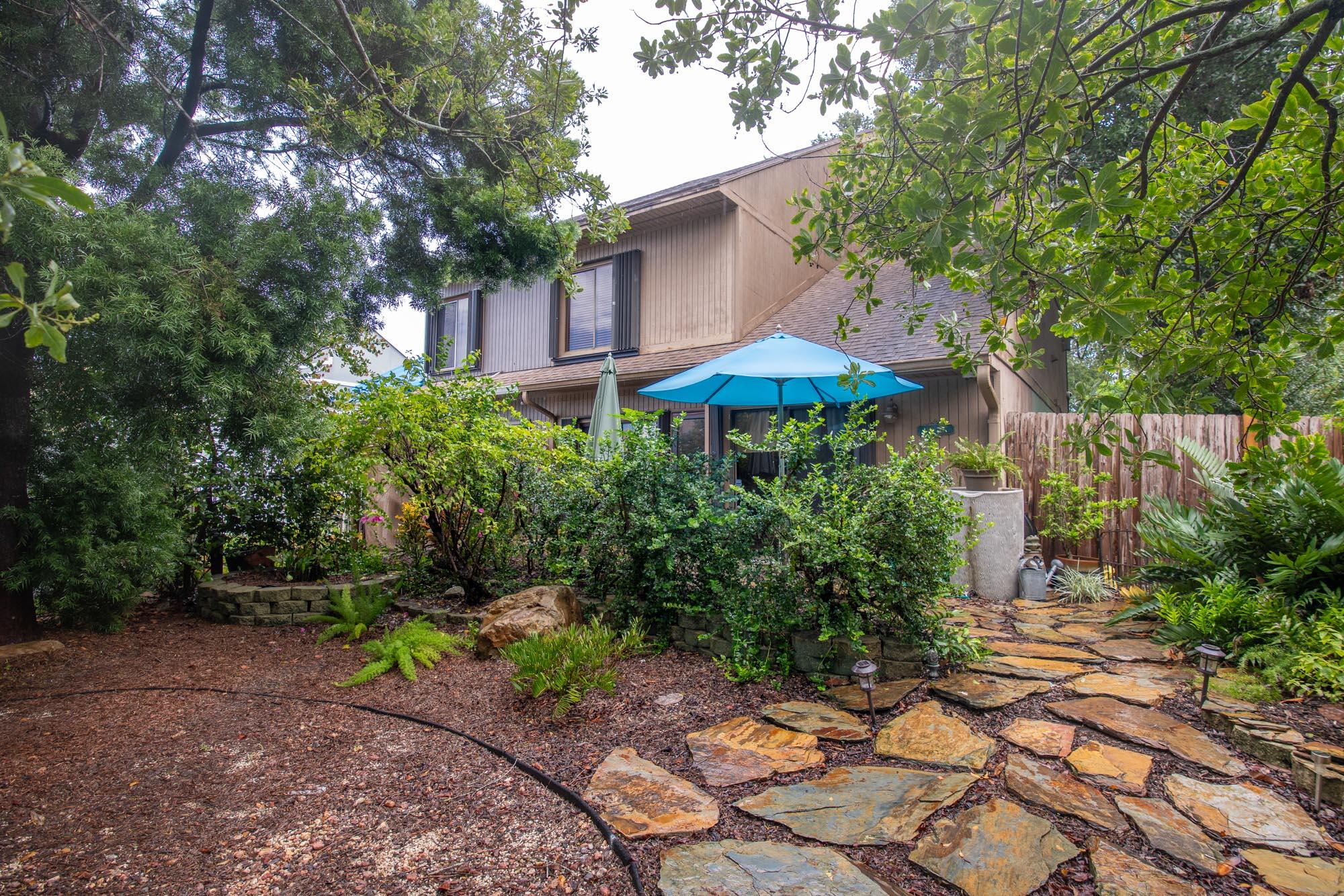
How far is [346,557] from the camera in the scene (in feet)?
18.8

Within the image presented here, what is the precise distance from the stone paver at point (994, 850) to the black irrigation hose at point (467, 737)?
37.3 inches

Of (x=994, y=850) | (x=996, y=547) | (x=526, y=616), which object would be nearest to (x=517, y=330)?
(x=526, y=616)

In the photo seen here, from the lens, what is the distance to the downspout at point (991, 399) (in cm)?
687

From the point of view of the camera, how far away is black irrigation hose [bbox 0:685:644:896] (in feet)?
7.07

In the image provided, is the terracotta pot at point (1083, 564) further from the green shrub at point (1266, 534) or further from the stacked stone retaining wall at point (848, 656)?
the stacked stone retaining wall at point (848, 656)

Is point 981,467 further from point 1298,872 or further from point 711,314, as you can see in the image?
point 711,314

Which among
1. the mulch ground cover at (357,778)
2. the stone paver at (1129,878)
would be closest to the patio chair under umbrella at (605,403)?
the mulch ground cover at (357,778)

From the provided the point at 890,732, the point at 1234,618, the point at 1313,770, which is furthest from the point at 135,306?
the point at 1234,618

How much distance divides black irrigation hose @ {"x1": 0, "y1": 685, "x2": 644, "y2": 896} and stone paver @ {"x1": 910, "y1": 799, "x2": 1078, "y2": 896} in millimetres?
947

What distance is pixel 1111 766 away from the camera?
266 cm

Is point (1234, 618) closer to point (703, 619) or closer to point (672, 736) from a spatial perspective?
point (703, 619)

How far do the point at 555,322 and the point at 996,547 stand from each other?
7909 mm

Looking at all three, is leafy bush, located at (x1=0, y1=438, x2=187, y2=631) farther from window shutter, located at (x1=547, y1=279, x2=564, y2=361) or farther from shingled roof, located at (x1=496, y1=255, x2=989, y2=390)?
window shutter, located at (x1=547, y1=279, x2=564, y2=361)

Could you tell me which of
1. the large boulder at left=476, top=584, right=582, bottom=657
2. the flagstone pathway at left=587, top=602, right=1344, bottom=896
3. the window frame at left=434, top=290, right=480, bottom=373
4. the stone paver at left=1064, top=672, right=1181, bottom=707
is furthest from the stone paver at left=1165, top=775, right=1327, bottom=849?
the window frame at left=434, top=290, right=480, bottom=373
